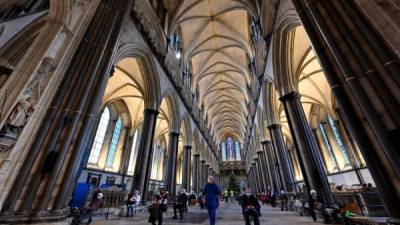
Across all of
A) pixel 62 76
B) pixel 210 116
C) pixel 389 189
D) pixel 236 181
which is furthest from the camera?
pixel 236 181

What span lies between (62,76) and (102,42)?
1.62 meters

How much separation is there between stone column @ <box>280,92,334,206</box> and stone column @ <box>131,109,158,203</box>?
728 centimetres

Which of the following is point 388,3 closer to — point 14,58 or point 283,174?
point 283,174

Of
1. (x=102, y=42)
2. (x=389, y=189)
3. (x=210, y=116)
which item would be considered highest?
(x=210, y=116)

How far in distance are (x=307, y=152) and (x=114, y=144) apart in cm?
1716

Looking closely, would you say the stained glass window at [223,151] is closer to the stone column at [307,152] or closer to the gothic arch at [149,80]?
the gothic arch at [149,80]

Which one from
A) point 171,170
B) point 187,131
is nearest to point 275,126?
point 171,170

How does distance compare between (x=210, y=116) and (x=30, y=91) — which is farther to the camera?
(x=210, y=116)

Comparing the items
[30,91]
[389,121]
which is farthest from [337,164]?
[30,91]

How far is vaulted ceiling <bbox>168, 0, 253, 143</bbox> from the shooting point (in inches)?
571

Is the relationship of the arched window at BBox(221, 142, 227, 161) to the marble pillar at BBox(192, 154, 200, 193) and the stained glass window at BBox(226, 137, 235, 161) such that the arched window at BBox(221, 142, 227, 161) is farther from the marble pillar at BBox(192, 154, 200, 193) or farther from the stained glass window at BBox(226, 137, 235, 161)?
the marble pillar at BBox(192, 154, 200, 193)

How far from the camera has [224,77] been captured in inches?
971

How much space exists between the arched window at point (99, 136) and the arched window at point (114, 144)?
3.43ft

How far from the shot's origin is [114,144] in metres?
17.8
